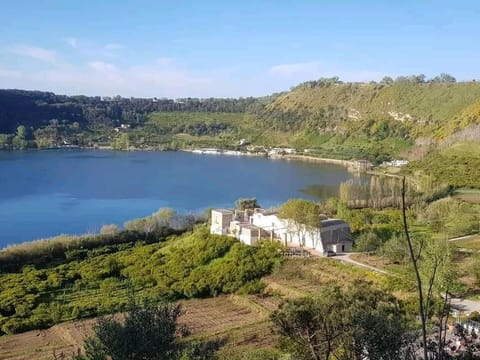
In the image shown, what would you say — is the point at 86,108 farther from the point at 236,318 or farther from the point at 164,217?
the point at 236,318

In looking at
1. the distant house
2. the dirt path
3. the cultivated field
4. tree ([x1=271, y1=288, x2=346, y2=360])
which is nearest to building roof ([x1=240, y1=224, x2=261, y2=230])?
the distant house

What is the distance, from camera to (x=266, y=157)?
3720 inches

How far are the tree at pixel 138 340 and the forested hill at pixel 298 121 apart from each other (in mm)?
59500

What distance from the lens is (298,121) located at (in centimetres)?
10931

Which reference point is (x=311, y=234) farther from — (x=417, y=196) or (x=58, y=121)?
(x=58, y=121)

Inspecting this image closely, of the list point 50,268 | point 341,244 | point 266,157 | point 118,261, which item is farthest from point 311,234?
point 266,157

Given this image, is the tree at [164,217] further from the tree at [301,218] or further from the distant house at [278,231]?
the tree at [301,218]

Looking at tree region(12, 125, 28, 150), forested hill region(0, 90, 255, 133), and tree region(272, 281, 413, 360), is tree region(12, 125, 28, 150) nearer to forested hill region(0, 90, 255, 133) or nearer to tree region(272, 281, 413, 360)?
forested hill region(0, 90, 255, 133)

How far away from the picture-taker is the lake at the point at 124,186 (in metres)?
41.9

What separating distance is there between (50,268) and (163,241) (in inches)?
262

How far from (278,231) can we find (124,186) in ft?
118

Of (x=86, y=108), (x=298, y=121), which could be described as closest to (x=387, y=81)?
(x=298, y=121)

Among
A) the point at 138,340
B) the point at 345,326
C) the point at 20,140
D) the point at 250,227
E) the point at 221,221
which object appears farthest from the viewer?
the point at 20,140

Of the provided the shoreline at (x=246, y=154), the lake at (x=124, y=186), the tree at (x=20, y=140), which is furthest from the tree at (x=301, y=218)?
the tree at (x=20, y=140)
